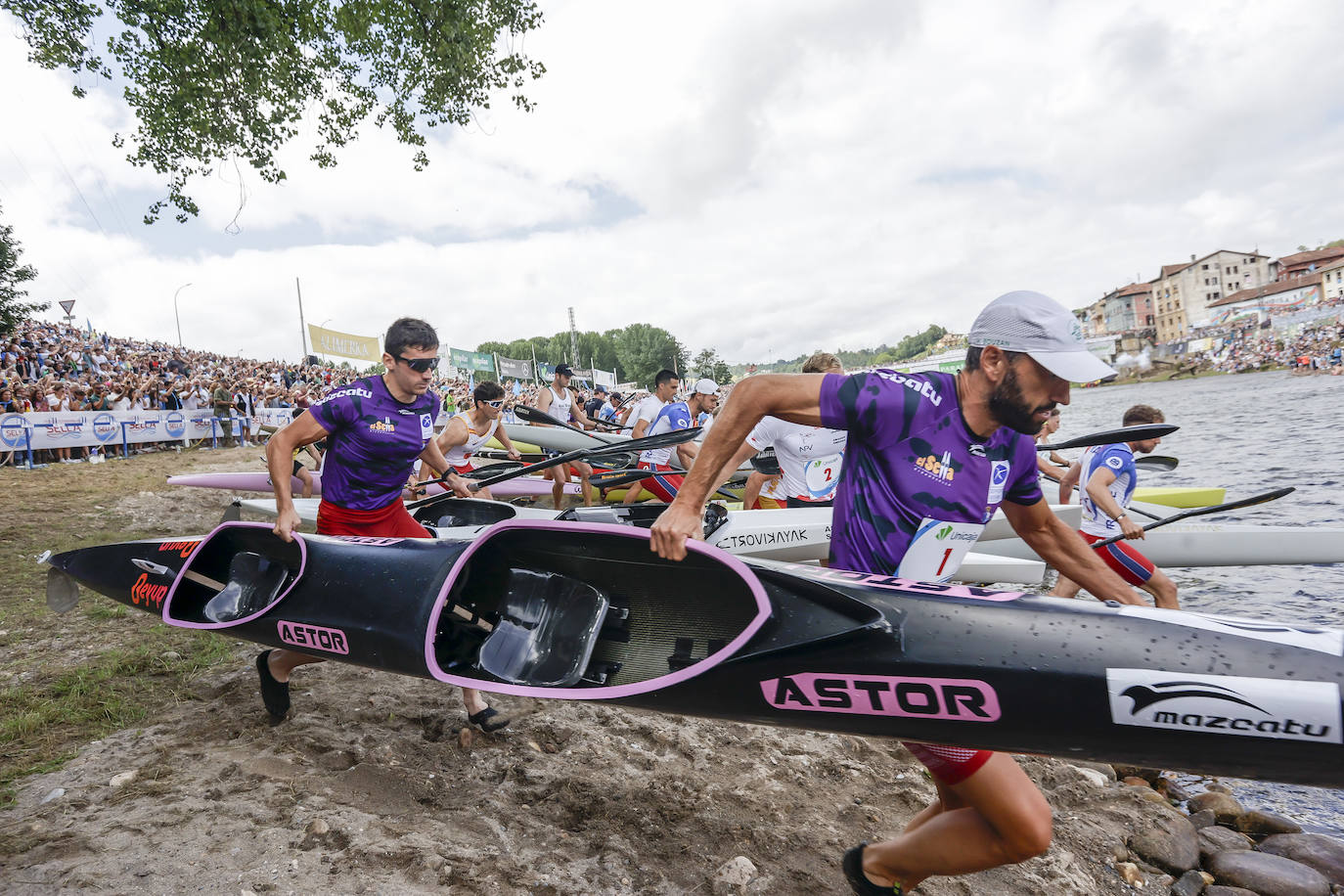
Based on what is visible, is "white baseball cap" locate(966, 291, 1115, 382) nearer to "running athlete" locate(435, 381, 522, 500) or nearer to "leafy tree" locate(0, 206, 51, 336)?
"running athlete" locate(435, 381, 522, 500)

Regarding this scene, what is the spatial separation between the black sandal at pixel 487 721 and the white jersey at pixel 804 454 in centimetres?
290

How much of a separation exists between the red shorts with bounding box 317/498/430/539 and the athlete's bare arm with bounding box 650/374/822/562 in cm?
246

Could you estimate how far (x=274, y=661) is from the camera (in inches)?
140

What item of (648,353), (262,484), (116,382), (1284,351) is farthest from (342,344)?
(1284,351)

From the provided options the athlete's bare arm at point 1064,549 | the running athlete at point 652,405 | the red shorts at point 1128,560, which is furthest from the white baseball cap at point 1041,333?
the running athlete at point 652,405

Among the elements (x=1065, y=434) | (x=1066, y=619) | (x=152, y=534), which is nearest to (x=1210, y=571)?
(x=1066, y=619)

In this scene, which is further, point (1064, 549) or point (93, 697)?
point (93, 697)

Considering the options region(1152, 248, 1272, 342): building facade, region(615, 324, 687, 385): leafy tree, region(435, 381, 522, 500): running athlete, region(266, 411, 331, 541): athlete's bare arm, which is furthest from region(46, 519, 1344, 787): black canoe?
region(1152, 248, 1272, 342): building facade

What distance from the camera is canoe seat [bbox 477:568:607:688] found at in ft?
8.91

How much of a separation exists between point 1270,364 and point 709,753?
296ft

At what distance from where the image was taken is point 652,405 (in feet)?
32.5

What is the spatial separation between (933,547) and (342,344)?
1940 inches

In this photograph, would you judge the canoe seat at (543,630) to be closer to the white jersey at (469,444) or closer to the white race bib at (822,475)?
the white race bib at (822,475)

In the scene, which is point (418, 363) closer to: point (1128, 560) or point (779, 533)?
point (779, 533)
